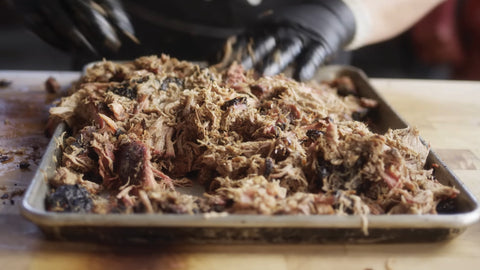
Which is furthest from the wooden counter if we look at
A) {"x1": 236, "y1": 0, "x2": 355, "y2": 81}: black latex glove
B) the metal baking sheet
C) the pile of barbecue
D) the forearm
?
the forearm

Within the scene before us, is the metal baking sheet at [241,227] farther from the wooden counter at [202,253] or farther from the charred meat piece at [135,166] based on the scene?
the charred meat piece at [135,166]

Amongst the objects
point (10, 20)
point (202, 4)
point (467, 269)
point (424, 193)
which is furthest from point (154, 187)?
point (10, 20)

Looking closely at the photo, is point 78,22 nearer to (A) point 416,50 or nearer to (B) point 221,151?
(B) point 221,151

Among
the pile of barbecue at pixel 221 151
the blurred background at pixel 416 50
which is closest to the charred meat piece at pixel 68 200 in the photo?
the pile of barbecue at pixel 221 151

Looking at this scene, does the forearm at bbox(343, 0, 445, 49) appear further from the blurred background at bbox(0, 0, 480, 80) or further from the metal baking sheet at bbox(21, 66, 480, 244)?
the metal baking sheet at bbox(21, 66, 480, 244)

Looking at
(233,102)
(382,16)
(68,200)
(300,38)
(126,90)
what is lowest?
(68,200)

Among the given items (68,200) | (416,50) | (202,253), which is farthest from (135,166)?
(416,50)

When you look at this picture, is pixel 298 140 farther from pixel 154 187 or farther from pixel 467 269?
pixel 467 269

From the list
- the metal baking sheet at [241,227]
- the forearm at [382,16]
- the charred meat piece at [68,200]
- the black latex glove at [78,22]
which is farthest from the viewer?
the forearm at [382,16]
